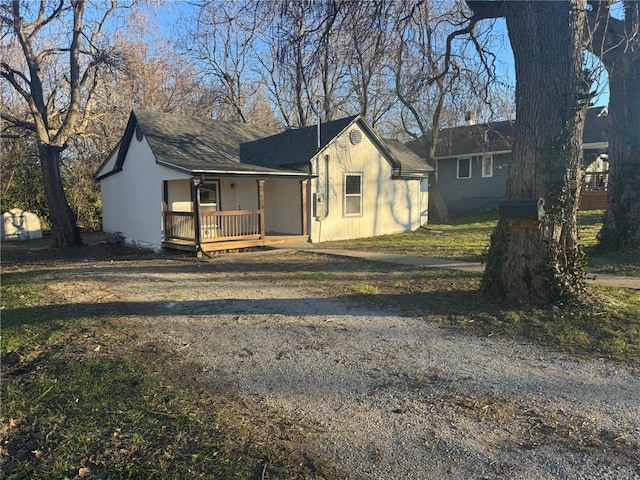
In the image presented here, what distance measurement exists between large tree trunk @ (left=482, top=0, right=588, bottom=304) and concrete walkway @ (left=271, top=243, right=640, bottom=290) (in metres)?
1.30

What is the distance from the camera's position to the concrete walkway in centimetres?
805

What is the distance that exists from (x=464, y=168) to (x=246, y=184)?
1723cm

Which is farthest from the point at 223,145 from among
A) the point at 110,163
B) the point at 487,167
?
the point at 487,167

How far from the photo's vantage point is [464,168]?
29.6 metres

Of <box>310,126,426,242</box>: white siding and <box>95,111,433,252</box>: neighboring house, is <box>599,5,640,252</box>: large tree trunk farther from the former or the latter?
<box>310,126,426,242</box>: white siding

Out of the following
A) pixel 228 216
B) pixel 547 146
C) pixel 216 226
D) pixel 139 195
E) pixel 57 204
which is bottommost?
pixel 216 226

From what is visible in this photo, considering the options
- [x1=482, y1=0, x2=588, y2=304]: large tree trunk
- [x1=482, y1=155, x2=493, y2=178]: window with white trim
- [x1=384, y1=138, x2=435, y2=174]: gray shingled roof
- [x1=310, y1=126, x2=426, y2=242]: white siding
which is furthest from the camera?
[x1=482, y1=155, x2=493, y2=178]: window with white trim

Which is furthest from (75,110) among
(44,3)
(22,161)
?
(22,161)

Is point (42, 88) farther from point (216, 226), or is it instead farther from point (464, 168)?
point (464, 168)

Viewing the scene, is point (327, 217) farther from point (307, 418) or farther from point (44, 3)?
point (307, 418)

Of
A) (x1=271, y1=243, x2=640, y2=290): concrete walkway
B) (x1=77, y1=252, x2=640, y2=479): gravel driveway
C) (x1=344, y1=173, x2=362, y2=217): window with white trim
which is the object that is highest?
(x1=344, y1=173, x2=362, y2=217): window with white trim

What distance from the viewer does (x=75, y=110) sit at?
54.7 feet

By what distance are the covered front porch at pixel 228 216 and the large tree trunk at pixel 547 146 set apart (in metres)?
8.97

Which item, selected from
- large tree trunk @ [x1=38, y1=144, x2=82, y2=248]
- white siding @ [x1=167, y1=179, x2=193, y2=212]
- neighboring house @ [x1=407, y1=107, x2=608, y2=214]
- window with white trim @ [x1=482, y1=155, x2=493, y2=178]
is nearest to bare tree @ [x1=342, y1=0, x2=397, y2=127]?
white siding @ [x1=167, y1=179, x2=193, y2=212]
